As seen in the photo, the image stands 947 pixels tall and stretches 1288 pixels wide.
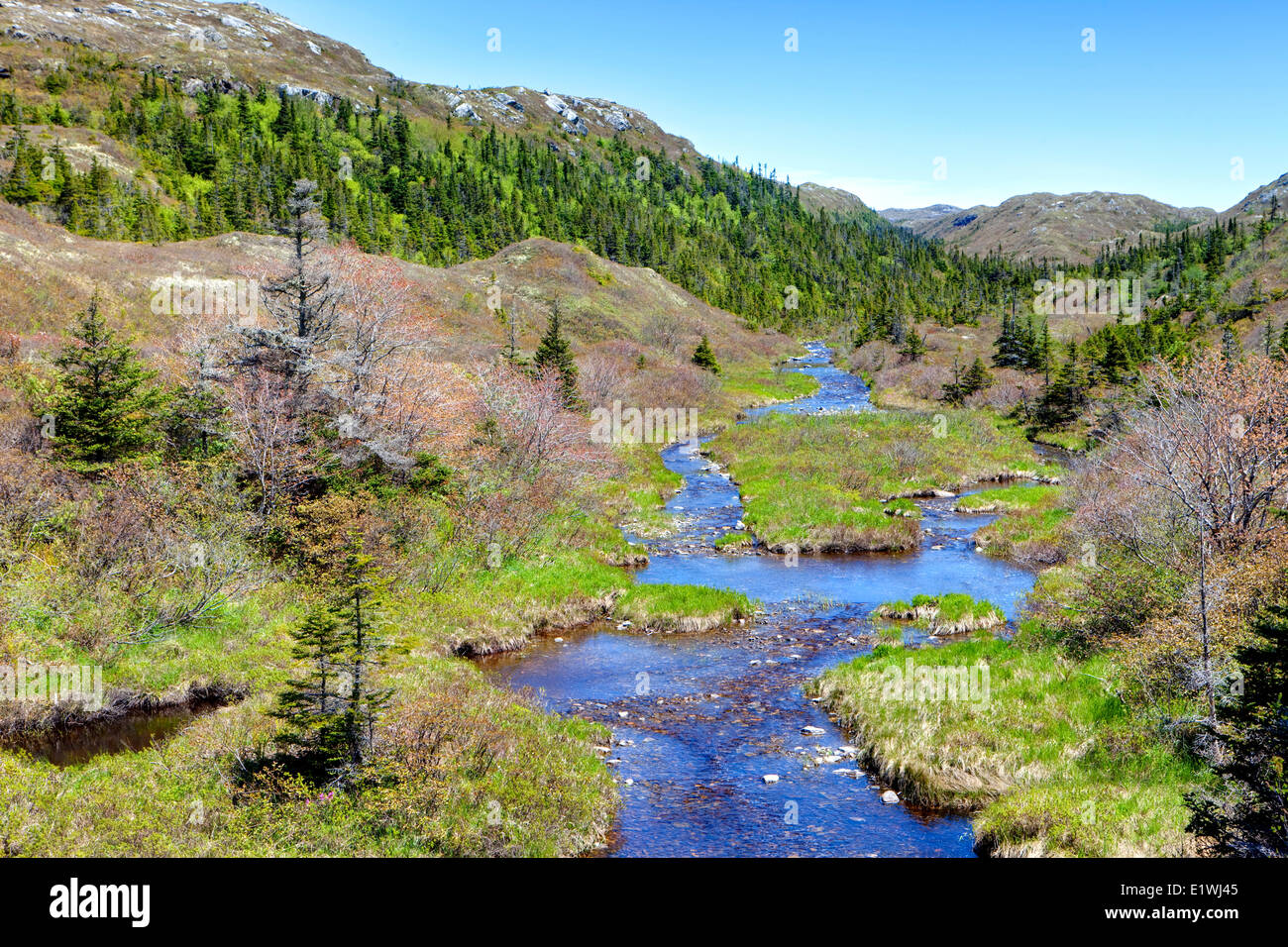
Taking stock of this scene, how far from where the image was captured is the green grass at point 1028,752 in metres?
12.2

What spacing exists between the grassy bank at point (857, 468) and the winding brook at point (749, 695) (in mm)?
1585

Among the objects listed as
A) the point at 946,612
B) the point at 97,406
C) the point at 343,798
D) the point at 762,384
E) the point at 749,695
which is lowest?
the point at 749,695

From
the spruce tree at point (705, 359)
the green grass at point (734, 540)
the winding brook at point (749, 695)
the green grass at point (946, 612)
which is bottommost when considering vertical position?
the winding brook at point (749, 695)

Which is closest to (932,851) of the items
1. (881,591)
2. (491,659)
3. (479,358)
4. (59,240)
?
(491,659)

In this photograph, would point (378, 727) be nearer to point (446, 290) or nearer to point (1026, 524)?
point (1026, 524)

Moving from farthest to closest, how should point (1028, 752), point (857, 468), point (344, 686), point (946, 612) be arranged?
point (857, 468) → point (946, 612) → point (1028, 752) → point (344, 686)

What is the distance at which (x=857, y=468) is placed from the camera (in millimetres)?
45938

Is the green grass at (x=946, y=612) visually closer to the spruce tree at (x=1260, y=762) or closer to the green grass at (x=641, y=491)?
the green grass at (x=641, y=491)

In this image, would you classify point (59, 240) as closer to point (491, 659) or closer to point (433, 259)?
point (491, 659)

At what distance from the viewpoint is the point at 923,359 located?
96438 mm

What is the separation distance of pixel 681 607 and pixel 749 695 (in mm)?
5865

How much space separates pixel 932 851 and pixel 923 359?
3566 inches

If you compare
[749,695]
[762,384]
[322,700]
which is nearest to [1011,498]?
[749,695]

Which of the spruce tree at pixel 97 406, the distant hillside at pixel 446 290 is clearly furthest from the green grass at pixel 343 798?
the distant hillside at pixel 446 290
